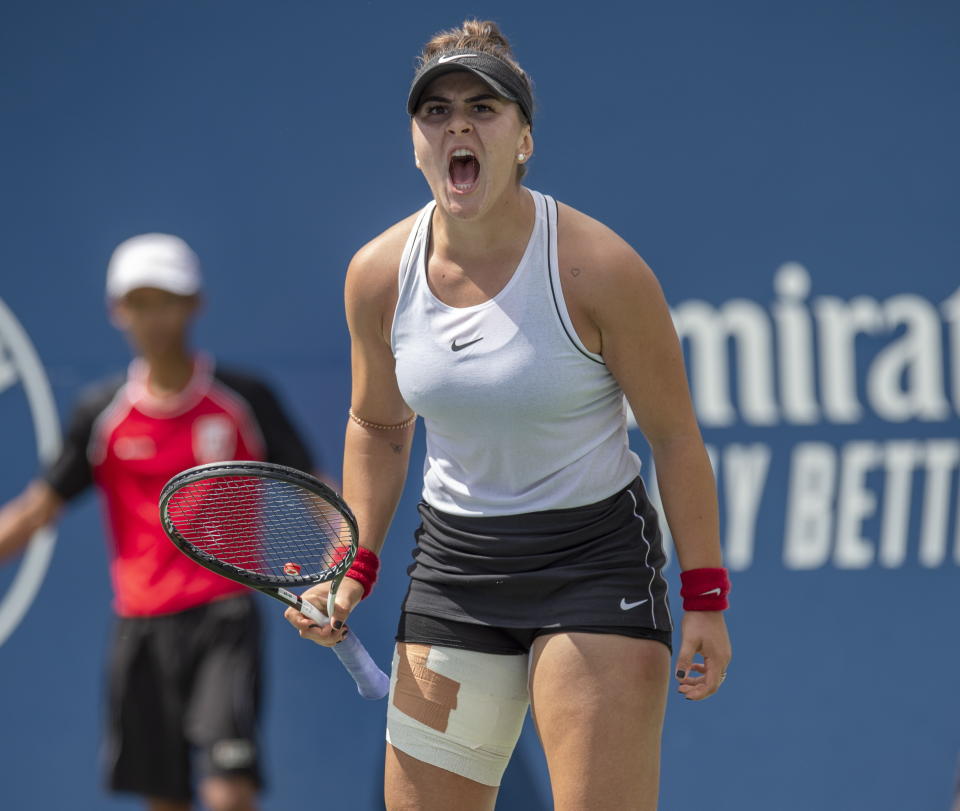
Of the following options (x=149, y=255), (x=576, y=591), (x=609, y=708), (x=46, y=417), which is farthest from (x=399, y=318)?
(x=46, y=417)

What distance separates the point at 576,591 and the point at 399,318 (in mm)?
621

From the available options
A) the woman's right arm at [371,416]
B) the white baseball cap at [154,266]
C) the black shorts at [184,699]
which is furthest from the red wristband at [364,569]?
the white baseball cap at [154,266]

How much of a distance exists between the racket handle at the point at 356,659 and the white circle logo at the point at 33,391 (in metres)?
2.00

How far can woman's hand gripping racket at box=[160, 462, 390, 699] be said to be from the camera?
255 centimetres

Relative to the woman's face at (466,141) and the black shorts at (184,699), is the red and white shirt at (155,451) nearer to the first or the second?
the black shorts at (184,699)

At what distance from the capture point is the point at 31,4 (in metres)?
4.36

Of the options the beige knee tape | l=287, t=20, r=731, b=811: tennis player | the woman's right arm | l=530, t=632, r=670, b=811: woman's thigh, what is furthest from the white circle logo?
l=530, t=632, r=670, b=811: woman's thigh

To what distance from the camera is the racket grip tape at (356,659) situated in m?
2.61

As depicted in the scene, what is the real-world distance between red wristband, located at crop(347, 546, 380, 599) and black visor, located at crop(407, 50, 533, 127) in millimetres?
901

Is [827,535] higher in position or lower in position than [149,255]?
lower

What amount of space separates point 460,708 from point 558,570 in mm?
343

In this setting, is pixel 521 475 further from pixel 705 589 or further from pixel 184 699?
pixel 184 699

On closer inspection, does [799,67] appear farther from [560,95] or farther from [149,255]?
[149,255]

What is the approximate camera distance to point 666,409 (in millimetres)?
2602
